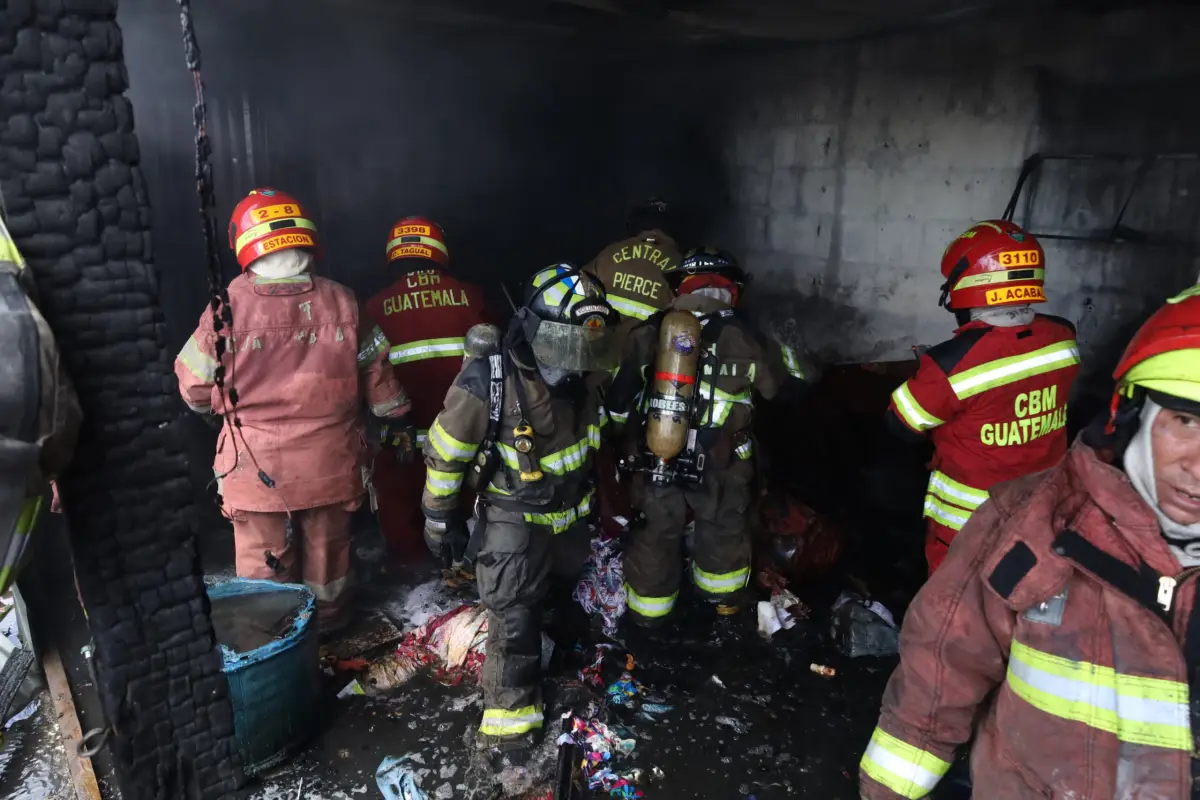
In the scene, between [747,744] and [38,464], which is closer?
[38,464]

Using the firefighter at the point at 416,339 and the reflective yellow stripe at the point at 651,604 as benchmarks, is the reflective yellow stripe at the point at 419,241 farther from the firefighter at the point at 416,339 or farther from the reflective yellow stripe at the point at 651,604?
the reflective yellow stripe at the point at 651,604

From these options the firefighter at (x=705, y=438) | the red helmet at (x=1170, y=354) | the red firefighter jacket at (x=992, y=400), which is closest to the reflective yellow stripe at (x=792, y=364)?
the firefighter at (x=705, y=438)

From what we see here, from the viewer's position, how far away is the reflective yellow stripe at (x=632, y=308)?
5.51m

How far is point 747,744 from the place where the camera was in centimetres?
361

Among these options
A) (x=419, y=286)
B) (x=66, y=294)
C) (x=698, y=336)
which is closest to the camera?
(x=66, y=294)

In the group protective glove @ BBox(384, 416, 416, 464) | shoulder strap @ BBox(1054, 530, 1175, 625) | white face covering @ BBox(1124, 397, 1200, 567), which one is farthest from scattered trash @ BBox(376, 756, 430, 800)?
white face covering @ BBox(1124, 397, 1200, 567)

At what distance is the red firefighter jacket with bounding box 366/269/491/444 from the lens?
15.7 ft

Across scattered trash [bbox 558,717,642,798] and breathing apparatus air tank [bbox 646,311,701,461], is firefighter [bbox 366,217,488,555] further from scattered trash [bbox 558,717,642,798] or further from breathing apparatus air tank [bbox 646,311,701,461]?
scattered trash [bbox 558,717,642,798]

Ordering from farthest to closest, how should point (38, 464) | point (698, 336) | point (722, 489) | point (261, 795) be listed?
point (722, 489)
point (698, 336)
point (261, 795)
point (38, 464)

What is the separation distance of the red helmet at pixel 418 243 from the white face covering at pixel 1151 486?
431cm

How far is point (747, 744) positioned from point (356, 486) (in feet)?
8.23

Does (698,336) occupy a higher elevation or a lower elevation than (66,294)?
lower

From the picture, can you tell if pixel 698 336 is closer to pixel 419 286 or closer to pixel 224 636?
pixel 419 286

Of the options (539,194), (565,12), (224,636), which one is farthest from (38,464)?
(539,194)
